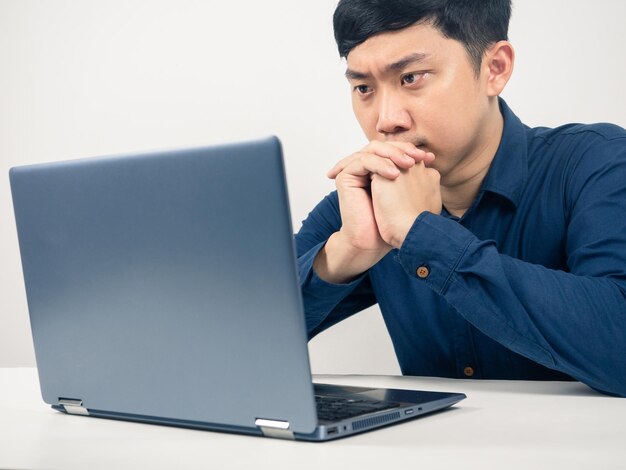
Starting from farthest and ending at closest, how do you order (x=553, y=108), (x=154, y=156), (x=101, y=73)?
(x=101, y=73) → (x=553, y=108) → (x=154, y=156)

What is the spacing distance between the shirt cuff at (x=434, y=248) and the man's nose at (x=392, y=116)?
34 cm

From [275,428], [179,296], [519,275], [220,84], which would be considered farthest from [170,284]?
[220,84]

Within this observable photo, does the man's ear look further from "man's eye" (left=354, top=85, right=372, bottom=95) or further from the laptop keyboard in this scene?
the laptop keyboard

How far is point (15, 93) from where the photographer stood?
9.18ft

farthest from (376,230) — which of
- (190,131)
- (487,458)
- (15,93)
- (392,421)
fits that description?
(15,93)

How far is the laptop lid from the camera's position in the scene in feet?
2.74

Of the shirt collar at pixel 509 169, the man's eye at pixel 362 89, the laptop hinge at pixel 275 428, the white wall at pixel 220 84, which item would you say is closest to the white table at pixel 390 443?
the laptop hinge at pixel 275 428

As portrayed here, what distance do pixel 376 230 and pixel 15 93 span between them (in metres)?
A: 1.91

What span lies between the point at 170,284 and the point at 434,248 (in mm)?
393

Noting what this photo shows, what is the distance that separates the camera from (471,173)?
1.64m

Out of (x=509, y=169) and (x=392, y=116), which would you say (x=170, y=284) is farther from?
(x=509, y=169)

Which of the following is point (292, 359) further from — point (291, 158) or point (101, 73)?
point (101, 73)

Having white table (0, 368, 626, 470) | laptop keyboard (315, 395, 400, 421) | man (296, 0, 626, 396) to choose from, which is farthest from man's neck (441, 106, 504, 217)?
laptop keyboard (315, 395, 400, 421)

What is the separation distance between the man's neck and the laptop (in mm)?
643
